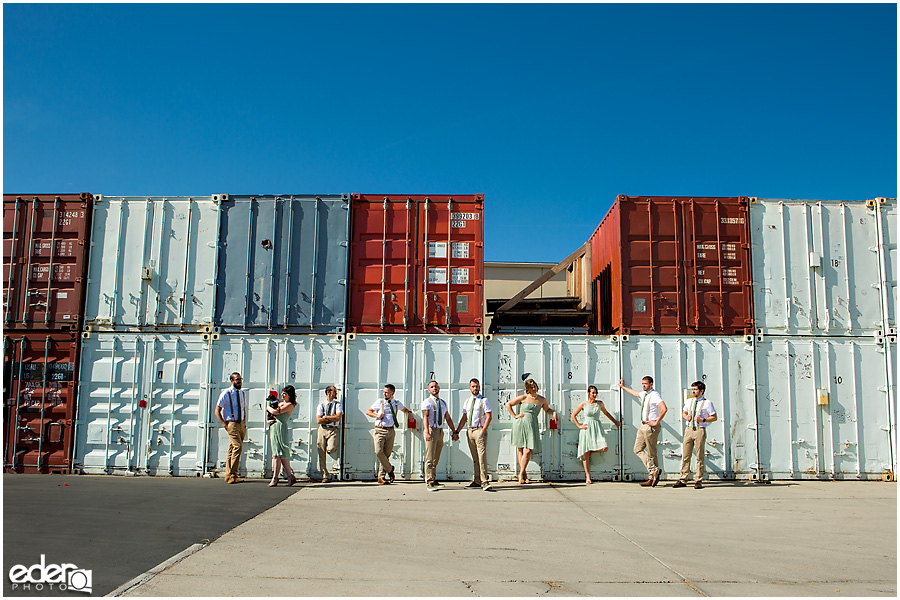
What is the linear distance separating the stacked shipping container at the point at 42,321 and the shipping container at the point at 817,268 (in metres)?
12.4

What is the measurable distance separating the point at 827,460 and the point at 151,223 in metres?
12.9

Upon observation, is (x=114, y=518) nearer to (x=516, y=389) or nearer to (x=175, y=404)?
(x=175, y=404)

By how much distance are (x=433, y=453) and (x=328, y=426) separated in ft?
6.25

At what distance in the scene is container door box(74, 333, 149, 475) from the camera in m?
12.2

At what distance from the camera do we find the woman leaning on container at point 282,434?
1139 cm

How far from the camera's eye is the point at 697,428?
37.5ft

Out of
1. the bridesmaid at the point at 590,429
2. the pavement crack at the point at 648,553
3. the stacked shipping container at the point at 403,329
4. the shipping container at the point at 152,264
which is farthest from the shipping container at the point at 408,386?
the shipping container at the point at 152,264

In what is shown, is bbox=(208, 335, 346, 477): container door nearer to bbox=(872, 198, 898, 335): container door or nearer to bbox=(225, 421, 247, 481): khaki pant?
bbox=(225, 421, 247, 481): khaki pant

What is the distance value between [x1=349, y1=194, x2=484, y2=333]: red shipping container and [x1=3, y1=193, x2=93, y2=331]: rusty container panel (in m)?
5.07

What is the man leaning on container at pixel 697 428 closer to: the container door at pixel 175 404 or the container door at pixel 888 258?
the container door at pixel 888 258

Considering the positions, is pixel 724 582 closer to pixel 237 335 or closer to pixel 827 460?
pixel 827 460

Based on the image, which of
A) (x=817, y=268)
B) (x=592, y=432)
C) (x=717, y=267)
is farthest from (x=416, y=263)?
(x=817, y=268)

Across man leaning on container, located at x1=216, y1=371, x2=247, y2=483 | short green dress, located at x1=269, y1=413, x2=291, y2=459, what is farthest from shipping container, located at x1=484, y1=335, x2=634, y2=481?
man leaning on container, located at x1=216, y1=371, x2=247, y2=483

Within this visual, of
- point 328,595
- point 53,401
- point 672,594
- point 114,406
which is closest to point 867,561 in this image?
point 672,594
